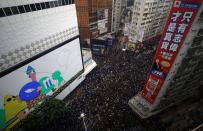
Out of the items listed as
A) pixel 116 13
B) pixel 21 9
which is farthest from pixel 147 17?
pixel 21 9

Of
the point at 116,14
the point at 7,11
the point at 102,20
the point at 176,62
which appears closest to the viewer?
the point at 7,11

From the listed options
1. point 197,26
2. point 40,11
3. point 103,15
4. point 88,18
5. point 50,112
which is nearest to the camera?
point 197,26

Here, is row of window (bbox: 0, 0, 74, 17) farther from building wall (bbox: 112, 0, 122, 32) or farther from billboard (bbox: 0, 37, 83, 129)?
building wall (bbox: 112, 0, 122, 32)

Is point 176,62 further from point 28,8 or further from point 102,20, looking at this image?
point 102,20

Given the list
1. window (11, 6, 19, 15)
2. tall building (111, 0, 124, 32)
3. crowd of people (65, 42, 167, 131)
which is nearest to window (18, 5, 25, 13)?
window (11, 6, 19, 15)

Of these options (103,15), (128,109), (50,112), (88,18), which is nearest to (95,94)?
(128,109)

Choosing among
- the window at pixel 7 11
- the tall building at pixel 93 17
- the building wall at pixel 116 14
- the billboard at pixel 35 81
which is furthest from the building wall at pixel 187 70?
the building wall at pixel 116 14

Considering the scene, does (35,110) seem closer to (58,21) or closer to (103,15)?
(58,21)

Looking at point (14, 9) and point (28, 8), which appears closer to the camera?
point (14, 9)
